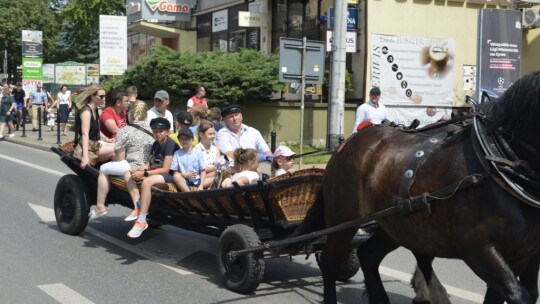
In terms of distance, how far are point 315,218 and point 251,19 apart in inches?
696

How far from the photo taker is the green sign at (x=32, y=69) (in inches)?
1212

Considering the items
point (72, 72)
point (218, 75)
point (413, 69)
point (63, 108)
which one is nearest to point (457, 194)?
point (218, 75)

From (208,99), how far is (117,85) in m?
6.21

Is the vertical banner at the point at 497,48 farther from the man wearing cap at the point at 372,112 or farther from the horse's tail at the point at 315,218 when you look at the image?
the horse's tail at the point at 315,218

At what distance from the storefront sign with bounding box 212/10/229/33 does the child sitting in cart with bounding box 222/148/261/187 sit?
20.1m

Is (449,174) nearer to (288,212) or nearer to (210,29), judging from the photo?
(288,212)

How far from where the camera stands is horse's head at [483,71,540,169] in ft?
12.6

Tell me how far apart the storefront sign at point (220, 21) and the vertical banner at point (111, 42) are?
146 inches

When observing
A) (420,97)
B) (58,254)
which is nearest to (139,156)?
(58,254)

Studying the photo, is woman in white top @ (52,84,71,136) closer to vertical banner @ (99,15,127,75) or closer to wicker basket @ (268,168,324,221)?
vertical banner @ (99,15,127,75)

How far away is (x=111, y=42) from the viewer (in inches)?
989

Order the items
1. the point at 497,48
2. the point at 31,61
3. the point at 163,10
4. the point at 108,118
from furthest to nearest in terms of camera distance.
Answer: the point at 31,61 → the point at 163,10 → the point at 497,48 → the point at 108,118

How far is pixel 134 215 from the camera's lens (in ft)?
23.4

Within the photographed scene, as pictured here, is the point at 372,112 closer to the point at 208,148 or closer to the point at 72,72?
the point at 208,148
